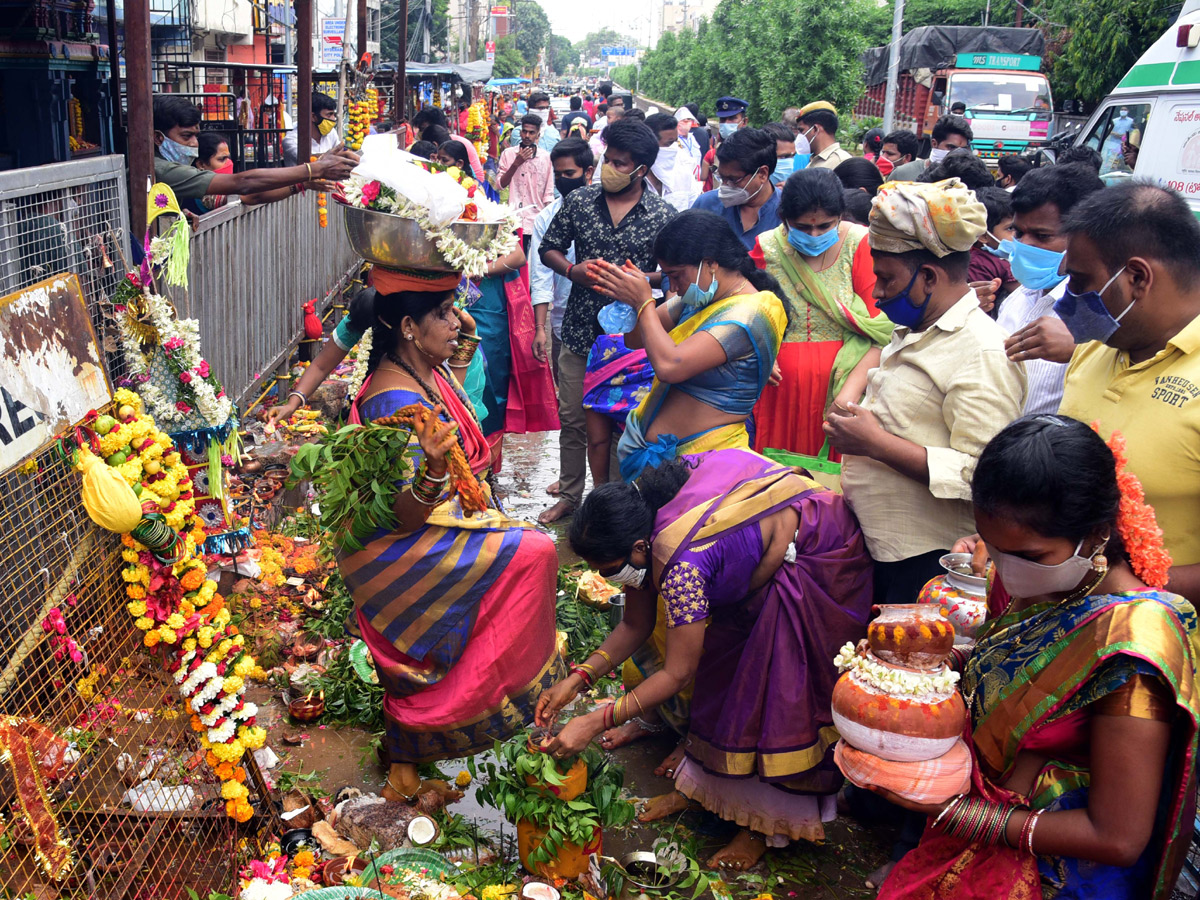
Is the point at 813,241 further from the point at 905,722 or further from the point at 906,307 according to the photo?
the point at 905,722

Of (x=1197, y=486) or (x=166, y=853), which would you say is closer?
(x=1197, y=486)

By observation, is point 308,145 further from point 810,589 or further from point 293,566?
point 810,589

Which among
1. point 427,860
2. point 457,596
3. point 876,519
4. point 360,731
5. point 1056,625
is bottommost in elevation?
point 360,731

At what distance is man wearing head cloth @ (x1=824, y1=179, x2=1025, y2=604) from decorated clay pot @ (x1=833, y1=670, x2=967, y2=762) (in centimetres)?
111

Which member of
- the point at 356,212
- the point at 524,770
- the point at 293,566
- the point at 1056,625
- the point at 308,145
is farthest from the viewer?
the point at 308,145

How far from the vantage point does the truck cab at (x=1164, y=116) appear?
823 cm

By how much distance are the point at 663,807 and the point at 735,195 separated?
3598mm

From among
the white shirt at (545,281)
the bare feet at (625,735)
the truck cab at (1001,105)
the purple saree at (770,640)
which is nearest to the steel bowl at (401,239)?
the purple saree at (770,640)

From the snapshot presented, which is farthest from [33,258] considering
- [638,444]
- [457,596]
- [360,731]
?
[638,444]

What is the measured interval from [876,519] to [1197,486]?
101 cm

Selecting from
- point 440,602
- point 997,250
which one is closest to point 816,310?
point 997,250

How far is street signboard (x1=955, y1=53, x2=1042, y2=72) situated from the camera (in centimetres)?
2220

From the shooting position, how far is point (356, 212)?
3393mm

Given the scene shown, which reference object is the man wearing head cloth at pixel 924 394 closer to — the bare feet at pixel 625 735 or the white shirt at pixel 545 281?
the bare feet at pixel 625 735
